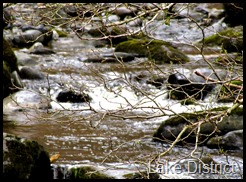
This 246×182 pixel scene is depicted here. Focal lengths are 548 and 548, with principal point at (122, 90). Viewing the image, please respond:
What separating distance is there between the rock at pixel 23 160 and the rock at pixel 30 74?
212 inches

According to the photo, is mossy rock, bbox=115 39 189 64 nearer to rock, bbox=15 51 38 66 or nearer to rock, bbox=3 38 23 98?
rock, bbox=15 51 38 66

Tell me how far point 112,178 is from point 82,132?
223cm

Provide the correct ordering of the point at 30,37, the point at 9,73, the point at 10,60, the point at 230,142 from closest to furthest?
the point at 230,142 < the point at 9,73 < the point at 10,60 < the point at 30,37

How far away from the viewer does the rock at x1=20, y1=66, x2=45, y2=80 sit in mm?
11395

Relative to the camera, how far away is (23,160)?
19.1ft

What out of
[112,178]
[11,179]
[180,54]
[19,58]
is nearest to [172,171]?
[112,178]

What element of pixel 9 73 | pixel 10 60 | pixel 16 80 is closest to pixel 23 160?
pixel 9 73

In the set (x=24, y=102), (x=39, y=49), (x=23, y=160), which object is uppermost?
(x=23, y=160)

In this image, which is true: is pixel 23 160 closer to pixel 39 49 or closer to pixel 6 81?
pixel 6 81

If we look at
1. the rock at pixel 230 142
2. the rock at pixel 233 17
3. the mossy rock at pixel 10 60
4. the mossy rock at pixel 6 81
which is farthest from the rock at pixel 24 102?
the rock at pixel 233 17

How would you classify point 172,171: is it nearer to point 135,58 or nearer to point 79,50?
point 135,58

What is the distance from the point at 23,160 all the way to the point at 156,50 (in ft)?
25.0

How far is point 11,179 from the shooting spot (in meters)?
5.62

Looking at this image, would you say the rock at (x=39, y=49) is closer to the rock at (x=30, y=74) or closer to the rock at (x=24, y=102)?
the rock at (x=30, y=74)
